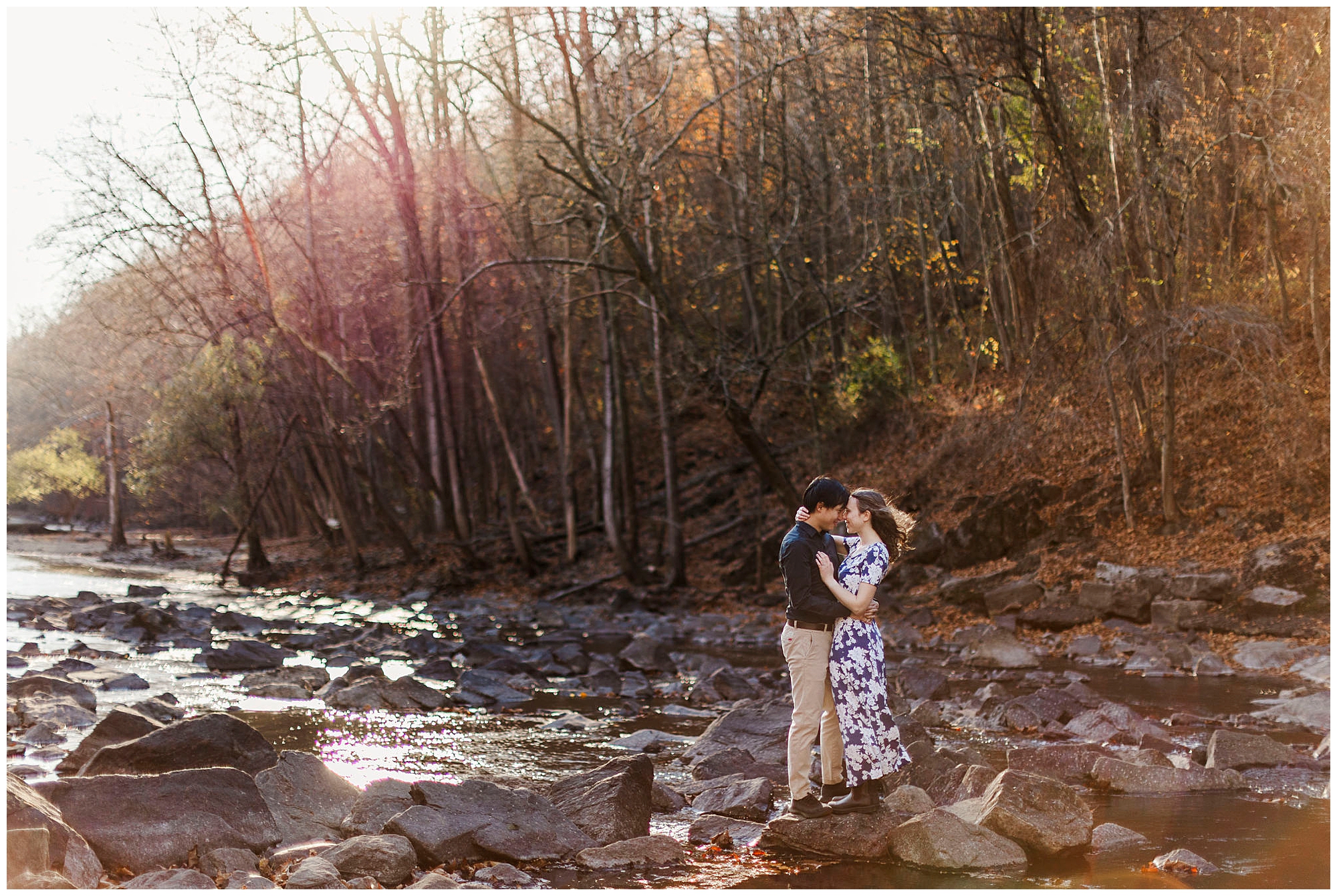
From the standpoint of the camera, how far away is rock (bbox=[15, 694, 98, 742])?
30.4ft

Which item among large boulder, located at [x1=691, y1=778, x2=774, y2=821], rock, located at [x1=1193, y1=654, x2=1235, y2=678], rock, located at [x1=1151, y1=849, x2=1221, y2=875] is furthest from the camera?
rock, located at [x1=1193, y1=654, x2=1235, y2=678]

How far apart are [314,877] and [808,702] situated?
2.60 meters

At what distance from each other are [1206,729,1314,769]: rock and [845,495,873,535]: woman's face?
3608mm

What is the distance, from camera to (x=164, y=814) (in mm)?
5910

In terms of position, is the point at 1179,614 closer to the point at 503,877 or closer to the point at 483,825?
the point at 483,825

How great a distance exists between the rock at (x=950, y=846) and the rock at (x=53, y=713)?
23.2ft

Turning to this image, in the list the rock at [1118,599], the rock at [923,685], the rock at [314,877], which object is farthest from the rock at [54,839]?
the rock at [1118,599]

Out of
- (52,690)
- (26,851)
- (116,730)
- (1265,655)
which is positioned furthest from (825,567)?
(1265,655)

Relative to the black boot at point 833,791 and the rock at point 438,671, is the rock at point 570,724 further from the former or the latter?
the black boot at point 833,791

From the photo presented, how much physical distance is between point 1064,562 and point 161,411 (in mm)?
22625

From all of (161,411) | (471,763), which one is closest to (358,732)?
(471,763)

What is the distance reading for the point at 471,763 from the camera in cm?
867

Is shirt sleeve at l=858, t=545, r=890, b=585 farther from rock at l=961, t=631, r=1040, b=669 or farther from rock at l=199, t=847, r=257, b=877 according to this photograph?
rock at l=961, t=631, r=1040, b=669

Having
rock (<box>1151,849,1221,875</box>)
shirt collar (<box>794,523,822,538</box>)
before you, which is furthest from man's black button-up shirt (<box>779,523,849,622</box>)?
rock (<box>1151,849,1221,875</box>)
